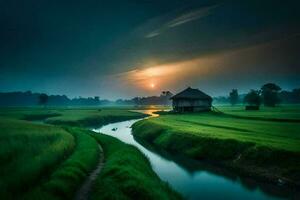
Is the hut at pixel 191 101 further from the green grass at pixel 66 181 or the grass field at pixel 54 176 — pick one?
the green grass at pixel 66 181

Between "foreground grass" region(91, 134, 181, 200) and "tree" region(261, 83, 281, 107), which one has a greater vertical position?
"tree" region(261, 83, 281, 107)

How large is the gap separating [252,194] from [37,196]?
48.5 feet

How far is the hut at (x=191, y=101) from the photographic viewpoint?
89.8 m

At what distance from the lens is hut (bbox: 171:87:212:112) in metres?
89.8

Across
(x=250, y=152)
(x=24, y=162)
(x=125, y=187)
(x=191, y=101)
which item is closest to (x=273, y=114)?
(x=191, y=101)

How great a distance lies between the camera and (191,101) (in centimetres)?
8988

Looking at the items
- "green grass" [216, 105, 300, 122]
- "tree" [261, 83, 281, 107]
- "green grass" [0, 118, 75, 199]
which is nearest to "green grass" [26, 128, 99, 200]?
"green grass" [0, 118, 75, 199]

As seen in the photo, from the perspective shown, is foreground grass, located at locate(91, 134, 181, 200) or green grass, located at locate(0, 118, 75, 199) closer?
green grass, located at locate(0, 118, 75, 199)

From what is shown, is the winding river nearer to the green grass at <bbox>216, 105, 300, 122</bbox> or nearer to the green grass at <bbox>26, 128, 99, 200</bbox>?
the green grass at <bbox>26, 128, 99, 200</bbox>

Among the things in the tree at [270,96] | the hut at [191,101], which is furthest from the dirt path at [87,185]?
the tree at [270,96]

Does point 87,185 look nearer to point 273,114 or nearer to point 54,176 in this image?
point 54,176

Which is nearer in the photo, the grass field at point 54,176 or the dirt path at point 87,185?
the grass field at point 54,176

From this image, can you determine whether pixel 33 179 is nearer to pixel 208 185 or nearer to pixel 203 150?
pixel 208 185

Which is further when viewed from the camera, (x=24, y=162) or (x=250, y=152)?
(x=250, y=152)
